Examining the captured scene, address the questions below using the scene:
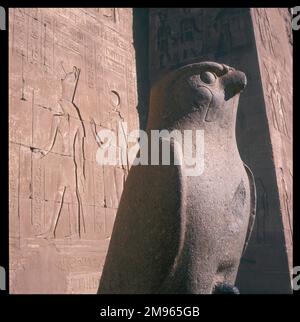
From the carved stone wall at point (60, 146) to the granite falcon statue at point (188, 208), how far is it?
12.4 ft

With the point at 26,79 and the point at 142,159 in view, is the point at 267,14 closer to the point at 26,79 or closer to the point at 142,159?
the point at 26,79

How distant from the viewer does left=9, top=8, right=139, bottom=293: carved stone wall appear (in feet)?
19.3

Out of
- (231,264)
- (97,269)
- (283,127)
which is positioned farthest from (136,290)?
(283,127)

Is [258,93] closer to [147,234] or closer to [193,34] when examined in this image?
[193,34]

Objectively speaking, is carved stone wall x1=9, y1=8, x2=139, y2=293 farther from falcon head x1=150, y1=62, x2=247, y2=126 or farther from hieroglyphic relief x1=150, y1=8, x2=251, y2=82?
falcon head x1=150, y1=62, x2=247, y2=126

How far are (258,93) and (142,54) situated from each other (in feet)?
8.00

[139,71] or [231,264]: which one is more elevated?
[139,71]

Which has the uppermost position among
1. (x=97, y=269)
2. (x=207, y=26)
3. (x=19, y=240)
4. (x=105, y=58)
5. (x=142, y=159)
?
(x=207, y=26)

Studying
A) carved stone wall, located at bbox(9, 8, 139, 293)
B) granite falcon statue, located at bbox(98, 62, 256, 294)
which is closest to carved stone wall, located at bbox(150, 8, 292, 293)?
carved stone wall, located at bbox(9, 8, 139, 293)

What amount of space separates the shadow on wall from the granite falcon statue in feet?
20.5

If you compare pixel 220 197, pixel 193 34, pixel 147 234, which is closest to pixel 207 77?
pixel 220 197

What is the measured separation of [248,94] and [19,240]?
4.41 m

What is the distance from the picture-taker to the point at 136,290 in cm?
212

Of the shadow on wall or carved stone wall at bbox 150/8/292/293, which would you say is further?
the shadow on wall
